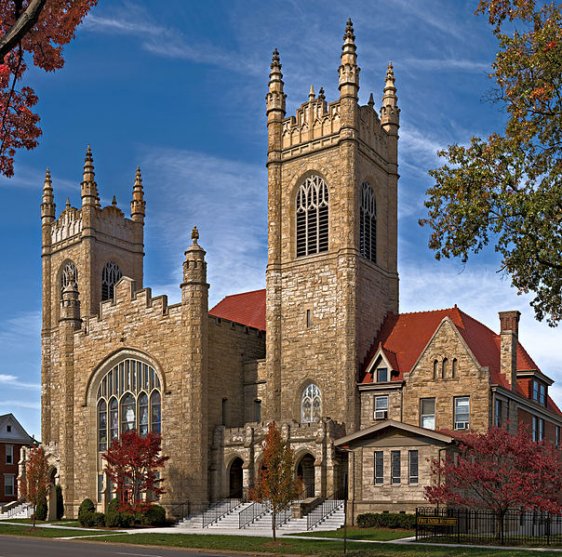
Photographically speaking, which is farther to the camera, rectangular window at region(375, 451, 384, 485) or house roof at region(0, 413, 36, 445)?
house roof at region(0, 413, 36, 445)

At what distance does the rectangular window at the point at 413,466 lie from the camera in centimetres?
4072

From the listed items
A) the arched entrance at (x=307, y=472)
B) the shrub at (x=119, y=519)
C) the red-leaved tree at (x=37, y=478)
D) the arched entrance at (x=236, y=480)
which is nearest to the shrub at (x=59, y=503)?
the red-leaved tree at (x=37, y=478)

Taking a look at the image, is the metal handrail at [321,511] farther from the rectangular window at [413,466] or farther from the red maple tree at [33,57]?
the red maple tree at [33,57]

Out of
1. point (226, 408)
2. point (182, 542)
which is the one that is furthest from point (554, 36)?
point (226, 408)

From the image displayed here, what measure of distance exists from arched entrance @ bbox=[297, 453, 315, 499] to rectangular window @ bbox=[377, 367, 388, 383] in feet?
19.7

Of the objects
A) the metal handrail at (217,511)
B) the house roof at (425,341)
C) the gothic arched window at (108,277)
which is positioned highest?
the gothic arched window at (108,277)

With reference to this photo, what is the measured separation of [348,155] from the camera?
51.4m

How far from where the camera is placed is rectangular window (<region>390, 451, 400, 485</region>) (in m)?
41.3

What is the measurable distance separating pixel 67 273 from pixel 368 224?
93.1 feet

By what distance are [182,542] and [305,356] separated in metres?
17.7

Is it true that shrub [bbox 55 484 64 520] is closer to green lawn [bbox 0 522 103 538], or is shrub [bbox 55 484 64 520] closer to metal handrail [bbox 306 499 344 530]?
green lawn [bbox 0 522 103 538]

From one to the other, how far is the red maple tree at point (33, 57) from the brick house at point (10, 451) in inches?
2767

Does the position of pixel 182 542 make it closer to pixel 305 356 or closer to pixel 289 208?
pixel 305 356

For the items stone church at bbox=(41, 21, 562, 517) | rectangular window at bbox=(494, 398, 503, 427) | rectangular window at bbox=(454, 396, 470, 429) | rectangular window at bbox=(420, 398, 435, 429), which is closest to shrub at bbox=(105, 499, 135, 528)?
stone church at bbox=(41, 21, 562, 517)
